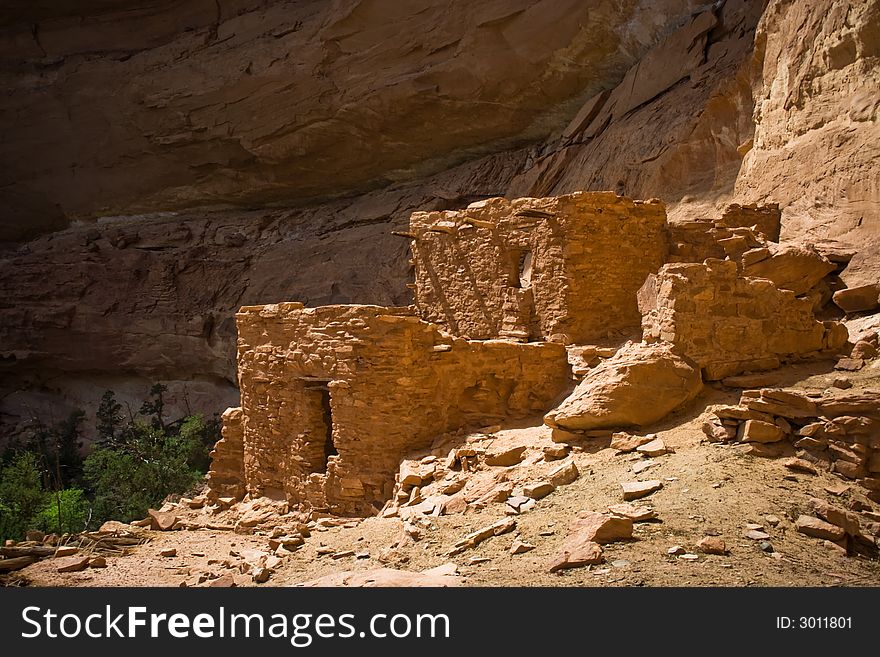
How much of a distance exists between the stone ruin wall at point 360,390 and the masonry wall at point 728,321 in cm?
175

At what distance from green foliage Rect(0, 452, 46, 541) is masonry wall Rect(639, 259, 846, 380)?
12.1 m

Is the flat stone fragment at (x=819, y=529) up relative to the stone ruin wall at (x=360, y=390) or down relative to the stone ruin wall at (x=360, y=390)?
down

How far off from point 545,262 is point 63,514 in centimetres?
1106

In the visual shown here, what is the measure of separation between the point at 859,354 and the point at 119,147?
2381 cm

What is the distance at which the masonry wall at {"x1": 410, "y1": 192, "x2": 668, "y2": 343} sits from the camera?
10664 mm

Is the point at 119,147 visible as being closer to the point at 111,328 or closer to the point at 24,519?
the point at 111,328

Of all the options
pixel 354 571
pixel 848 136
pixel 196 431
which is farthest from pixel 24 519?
pixel 848 136

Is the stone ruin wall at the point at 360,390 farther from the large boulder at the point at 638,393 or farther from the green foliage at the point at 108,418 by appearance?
the green foliage at the point at 108,418

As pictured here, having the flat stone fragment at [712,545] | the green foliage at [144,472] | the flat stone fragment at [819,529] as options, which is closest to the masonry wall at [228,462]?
the green foliage at [144,472]

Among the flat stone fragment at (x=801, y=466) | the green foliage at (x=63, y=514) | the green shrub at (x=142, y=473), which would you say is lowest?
the green foliage at (x=63, y=514)

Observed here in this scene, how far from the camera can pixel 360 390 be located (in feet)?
31.6

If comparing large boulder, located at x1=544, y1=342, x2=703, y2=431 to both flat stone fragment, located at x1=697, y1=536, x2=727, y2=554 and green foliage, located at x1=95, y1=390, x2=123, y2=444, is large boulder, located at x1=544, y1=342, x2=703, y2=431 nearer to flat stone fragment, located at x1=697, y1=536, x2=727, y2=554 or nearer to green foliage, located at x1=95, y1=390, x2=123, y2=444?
flat stone fragment, located at x1=697, y1=536, x2=727, y2=554

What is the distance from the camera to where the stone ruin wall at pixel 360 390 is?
9.62m

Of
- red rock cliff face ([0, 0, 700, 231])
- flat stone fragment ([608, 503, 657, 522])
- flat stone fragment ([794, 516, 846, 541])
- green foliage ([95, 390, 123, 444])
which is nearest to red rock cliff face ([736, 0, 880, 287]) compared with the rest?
flat stone fragment ([794, 516, 846, 541])
